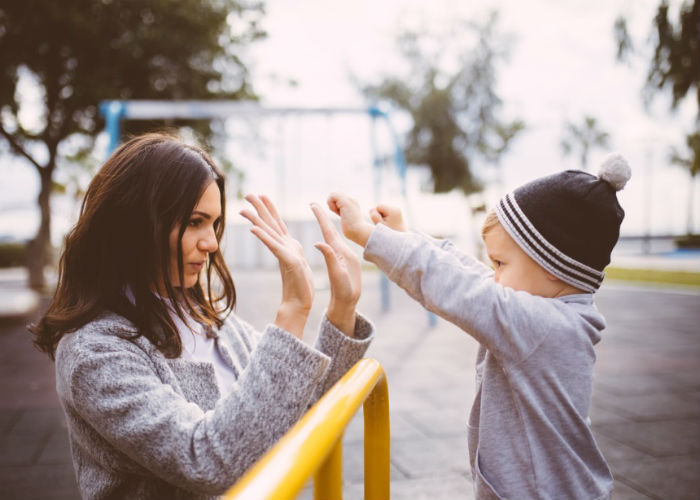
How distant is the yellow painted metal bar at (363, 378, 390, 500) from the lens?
1.42 metres

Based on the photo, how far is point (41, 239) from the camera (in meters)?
11.9

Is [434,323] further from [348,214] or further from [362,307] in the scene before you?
[348,214]

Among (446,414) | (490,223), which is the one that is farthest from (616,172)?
(446,414)

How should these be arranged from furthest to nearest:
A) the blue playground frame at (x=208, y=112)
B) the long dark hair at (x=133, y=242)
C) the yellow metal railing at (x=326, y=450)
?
the blue playground frame at (x=208, y=112) < the long dark hair at (x=133, y=242) < the yellow metal railing at (x=326, y=450)

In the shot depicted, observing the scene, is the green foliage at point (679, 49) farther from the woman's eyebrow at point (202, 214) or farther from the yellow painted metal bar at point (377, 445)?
the woman's eyebrow at point (202, 214)

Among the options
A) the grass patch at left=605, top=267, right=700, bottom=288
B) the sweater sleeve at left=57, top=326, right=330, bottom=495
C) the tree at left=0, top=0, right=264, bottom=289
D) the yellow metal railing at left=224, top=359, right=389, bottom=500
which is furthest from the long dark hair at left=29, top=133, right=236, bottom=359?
the grass patch at left=605, top=267, right=700, bottom=288

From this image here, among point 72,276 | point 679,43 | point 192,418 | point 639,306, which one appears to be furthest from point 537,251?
point 639,306

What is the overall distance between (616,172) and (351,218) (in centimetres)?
60

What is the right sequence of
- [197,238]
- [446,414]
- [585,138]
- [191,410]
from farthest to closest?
[585,138] < [446,414] < [197,238] < [191,410]

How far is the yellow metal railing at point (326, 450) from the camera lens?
66 centimetres

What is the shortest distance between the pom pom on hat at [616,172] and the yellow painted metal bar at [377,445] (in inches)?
27.7

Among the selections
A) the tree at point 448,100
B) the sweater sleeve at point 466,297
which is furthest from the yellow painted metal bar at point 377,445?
the tree at point 448,100

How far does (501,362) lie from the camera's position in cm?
126

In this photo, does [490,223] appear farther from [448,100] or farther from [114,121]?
[448,100]
